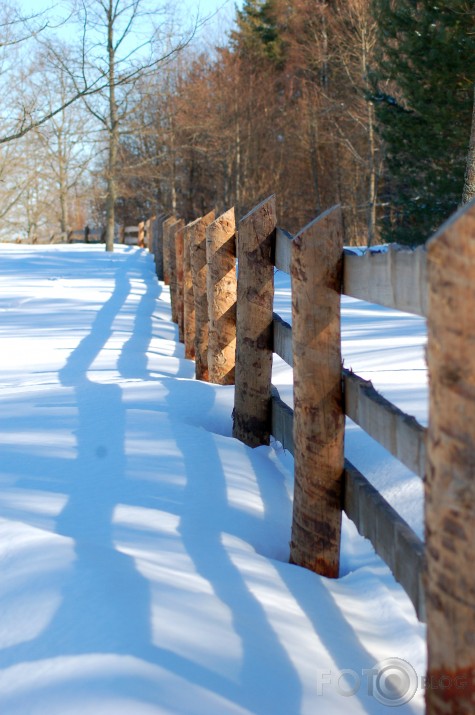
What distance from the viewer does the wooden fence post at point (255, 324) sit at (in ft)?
13.7

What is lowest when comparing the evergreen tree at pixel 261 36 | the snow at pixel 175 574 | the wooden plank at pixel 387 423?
the snow at pixel 175 574

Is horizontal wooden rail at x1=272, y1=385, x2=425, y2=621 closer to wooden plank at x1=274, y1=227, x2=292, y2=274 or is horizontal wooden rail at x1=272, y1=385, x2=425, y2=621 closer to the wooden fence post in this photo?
wooden plank at x1=274, y1=227, x2=292, y2=274

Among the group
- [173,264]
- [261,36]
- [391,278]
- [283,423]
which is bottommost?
[283,423]

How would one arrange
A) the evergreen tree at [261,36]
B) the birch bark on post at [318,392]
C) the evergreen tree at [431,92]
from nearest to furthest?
the birch bark on post at [318,392] → the evergreen tree at [431,92] → the evergreen tree at [261,36]

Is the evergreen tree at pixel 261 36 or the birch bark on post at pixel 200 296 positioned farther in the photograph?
the evergreen tree at pixel 261 36

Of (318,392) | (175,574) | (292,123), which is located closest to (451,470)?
(175,574)

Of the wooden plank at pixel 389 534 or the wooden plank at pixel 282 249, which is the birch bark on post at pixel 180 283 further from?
the wooden plank at pixel 389 534

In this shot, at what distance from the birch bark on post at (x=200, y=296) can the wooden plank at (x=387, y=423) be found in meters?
3.59

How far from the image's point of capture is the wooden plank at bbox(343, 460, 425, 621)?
87.0 inches

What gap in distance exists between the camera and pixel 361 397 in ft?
8.67

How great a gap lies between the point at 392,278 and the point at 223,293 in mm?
3345

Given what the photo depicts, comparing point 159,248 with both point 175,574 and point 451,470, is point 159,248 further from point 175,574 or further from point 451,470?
point 451,470

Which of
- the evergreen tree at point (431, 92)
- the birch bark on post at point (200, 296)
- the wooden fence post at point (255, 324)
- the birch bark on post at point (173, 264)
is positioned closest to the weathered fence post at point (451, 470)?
the wooden fence post at point (255, 324)

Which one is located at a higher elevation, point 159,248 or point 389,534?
point 159,248
